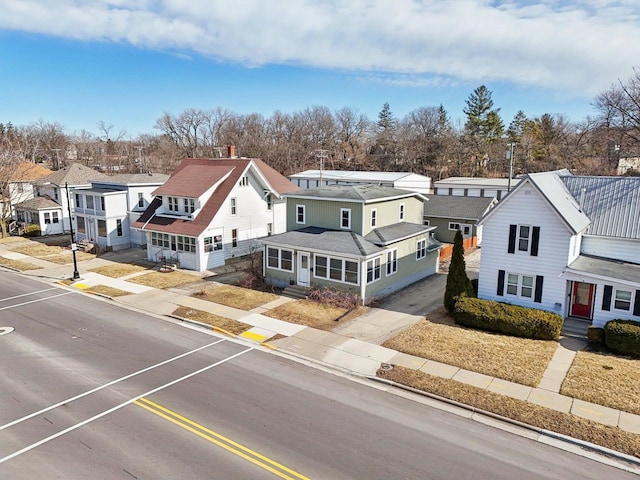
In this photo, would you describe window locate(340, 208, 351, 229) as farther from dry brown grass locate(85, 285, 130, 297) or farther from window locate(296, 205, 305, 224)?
dry brown grass locate(85, 285, 130, 297)

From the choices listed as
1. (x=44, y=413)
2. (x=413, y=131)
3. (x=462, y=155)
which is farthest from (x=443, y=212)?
(x=413, y=131)

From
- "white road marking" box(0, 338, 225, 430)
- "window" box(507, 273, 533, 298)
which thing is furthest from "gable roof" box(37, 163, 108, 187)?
"window" box(507, 273, 533, 298)

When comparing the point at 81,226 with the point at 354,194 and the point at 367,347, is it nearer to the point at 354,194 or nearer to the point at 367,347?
the point at 354,194

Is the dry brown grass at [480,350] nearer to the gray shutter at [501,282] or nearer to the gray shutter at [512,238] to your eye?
the gray shutter at [501,282]

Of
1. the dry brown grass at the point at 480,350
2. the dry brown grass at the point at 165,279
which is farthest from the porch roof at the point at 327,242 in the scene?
the dry brown grass at the point at 165,279

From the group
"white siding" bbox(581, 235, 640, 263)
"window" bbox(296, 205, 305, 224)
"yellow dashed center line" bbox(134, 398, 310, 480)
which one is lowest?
"yellow dashed center line" bbox(134, 398, 310, 480)
